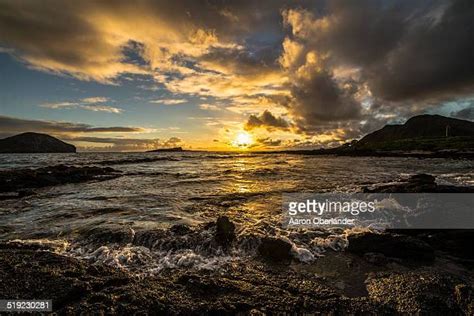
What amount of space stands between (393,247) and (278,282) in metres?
4.14

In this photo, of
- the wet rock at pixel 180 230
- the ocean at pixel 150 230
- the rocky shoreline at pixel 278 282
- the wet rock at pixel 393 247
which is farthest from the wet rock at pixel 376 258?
the wet rock at pixel 180 230

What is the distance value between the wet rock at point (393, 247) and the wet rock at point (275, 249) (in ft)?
6.97

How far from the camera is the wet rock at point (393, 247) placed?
7891mm

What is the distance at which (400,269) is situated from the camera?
7066mm

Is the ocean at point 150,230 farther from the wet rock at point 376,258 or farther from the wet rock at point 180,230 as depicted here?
the wet rock at point 376,258

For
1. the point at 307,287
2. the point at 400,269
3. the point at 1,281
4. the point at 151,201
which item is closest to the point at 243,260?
the point at 307,287

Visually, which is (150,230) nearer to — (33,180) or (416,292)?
(416,292)

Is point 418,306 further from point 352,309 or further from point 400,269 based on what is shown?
point 400,269

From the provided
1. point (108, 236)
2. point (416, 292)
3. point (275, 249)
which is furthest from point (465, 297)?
point (108, 236)

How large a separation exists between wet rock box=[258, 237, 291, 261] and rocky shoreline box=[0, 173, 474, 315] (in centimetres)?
3

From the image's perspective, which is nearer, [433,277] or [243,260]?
[433,277]

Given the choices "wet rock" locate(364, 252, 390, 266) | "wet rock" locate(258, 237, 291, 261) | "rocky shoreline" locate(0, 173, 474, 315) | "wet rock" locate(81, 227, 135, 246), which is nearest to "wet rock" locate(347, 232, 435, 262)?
"rocky shoreline" locate(0, 173, 474, 315)

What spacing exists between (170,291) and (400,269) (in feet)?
19.1

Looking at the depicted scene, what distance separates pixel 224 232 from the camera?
9.55 metres
